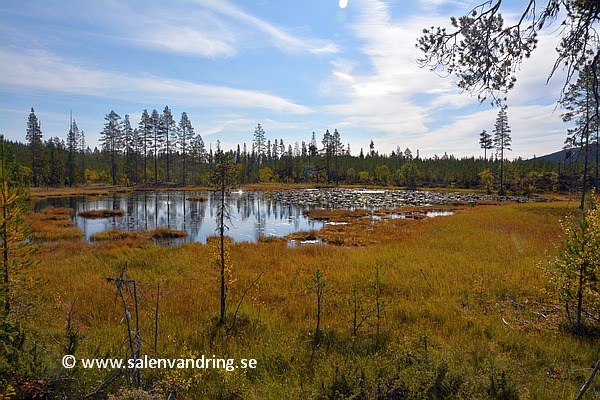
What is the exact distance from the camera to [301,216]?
3694cm

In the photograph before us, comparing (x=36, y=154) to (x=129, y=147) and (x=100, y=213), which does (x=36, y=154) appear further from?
(x=100, y=213)

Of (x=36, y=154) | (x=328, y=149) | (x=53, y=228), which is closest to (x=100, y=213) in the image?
(x=53, y=228)

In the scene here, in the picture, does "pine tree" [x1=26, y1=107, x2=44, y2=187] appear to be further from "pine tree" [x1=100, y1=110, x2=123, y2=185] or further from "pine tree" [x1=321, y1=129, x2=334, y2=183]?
"pine tree" [x1=321, y1=129, x2=334, y2=183]

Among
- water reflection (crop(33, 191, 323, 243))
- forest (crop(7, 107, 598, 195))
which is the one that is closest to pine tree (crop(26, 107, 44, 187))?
forest (crop(7, 107, 598, 195))

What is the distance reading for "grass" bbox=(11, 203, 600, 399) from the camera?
4.50 m

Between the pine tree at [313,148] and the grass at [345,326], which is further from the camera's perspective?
the pine tree at [313,148]

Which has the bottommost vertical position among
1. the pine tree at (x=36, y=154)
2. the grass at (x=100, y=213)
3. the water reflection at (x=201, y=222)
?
the water reflection at (x=201, y=222)

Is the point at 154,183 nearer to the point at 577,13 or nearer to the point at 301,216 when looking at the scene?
the point at 301,216

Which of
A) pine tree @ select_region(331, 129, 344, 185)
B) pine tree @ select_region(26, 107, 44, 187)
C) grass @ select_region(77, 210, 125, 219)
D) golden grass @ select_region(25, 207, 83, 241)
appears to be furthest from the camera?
pine tree @ select_region(331, 129, 344, 185)

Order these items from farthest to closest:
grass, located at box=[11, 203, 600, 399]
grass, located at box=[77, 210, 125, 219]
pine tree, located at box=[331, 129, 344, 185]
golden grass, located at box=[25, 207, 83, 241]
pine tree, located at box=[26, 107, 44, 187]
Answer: pine tree, located at box=[331, 129, 344, 185], pine tree, located at box=[26, 107, 44, 187], grass, located at box=[77, 210, 125, 219], golden grass, located at box=[25, 207, 83, 241], grass, located at box=[11, 203, 600, 399]

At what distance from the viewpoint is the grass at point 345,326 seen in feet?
14.8

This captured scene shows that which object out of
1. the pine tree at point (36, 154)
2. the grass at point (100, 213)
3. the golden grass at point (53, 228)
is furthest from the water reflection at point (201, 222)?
the pine tree at point (36, 154)

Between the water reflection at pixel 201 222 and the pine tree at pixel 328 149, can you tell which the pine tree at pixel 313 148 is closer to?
the pine tree at pixel 328 149

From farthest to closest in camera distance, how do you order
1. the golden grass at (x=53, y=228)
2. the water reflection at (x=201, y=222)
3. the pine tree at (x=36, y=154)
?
the pine tree at (x=36, y=154)
the water reflection at (x=201, y=222)
the golden grass at (x=53, y=228)
